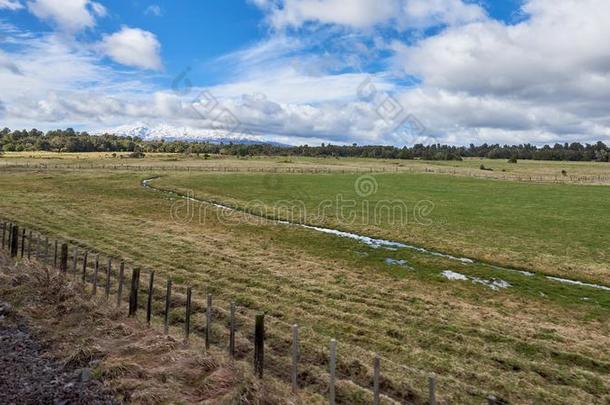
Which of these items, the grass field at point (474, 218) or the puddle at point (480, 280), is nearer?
the puddle at point (480, 280)

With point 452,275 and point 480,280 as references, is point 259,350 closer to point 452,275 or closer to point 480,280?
point 452,275

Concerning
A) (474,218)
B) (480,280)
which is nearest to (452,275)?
(480,280)

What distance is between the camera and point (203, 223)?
124ft

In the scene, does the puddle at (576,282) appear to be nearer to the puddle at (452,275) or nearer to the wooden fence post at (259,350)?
the puddle at (452,275)

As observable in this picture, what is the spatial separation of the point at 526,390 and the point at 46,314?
46.9ft

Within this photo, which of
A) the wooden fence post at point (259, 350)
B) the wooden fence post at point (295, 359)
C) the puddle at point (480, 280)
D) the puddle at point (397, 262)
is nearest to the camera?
the wooden fence post at point (295, 359)

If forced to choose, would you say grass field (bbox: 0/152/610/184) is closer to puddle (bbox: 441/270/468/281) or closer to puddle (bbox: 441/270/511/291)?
puddle (bbox: 441/270/468/281)

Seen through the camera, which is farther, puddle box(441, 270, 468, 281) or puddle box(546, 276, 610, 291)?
puddle box(441, 270, 468, 281)

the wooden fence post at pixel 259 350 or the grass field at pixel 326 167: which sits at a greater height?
the grass field at pixel 326 167

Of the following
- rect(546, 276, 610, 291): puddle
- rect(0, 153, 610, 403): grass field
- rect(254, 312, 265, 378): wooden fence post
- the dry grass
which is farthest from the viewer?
rect(546, 276, 610, 291): puddle

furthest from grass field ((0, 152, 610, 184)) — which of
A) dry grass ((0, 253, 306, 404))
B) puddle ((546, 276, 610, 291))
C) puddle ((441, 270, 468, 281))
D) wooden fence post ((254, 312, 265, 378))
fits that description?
wooden fence post ((254, 312, 265, 378))

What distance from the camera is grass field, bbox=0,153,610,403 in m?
12.7

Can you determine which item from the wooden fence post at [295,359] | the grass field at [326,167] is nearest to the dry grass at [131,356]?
the wooden fence post at [295,359]

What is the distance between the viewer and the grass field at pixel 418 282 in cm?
1267
